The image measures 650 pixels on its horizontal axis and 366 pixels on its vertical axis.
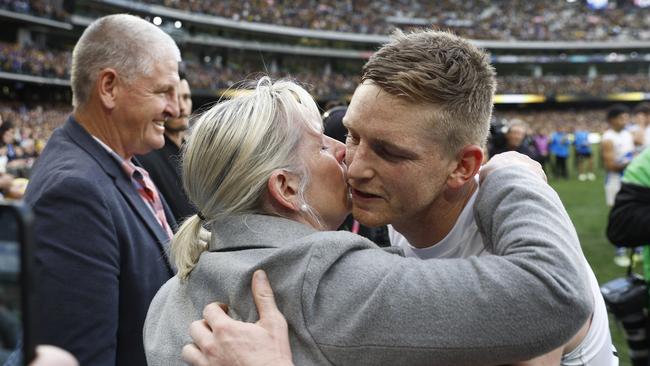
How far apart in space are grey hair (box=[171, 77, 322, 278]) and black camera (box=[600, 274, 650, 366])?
2.63m

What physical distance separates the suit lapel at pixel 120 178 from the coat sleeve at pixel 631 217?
2456mm

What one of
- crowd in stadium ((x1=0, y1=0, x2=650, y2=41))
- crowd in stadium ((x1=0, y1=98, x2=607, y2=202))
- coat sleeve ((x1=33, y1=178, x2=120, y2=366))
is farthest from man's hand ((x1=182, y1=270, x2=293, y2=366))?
crowd in stadium ((x1=0, y1=0, x2=650, y2=41))

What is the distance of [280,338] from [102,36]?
6.05 ft

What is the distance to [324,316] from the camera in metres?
1.19

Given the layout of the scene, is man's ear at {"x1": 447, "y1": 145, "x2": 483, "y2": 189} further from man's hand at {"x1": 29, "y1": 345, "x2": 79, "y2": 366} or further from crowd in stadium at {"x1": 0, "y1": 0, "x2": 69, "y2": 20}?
crowd in stadium at {"x1": 0, "y1": 0, "x2": 69, "y2": 20}

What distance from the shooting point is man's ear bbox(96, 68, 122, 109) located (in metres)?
2.51

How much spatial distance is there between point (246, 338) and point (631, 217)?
270 centimetres

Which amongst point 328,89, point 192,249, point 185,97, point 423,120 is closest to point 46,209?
point 192,249

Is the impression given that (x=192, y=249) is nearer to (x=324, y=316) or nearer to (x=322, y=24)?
(x=324, y=316)

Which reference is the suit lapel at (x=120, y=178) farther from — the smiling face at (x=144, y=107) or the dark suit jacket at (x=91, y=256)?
the smiling face at (x=144, y=107)

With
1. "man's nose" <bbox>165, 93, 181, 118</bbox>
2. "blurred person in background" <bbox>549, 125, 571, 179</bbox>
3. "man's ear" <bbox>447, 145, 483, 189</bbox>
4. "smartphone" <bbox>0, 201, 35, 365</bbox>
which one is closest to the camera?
"smartphone" <bbox>0, 201, 35, 365</bbox>

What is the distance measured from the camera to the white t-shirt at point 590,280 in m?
1.45

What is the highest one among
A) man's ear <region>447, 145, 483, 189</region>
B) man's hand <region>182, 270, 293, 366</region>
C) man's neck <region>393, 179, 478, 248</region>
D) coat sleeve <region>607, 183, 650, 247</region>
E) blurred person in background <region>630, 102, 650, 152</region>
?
man's ear <region>447, 145, 483, 189</region>

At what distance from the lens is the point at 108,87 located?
8.30ft
